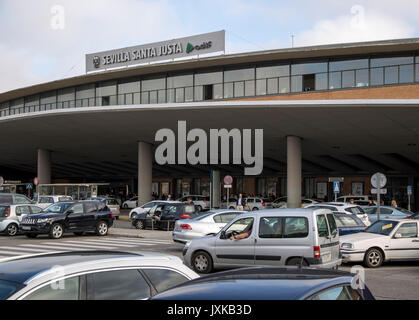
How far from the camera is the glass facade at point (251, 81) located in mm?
34094

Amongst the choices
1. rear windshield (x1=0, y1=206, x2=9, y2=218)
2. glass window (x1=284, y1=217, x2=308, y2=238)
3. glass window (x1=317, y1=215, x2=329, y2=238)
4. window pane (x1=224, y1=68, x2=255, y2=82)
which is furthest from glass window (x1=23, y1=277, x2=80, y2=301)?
window pane (x1=224, y1=68, x2=255, y2=82)

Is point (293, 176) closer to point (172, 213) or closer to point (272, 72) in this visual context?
point (272, 72)

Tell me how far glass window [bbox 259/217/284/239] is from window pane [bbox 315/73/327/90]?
84.3 feet

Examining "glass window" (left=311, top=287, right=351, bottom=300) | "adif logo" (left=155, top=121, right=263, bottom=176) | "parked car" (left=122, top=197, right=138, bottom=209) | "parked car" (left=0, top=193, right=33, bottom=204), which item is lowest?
"parked car" (left=122, top=197, right=138, bottom=209)

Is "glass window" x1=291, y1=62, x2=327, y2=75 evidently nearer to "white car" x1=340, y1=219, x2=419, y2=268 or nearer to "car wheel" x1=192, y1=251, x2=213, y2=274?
"white car" x1=340, y1=219, x2=419, y2=268

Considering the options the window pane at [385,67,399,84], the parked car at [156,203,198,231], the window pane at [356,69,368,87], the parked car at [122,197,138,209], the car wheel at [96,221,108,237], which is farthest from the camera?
the parked car at [122,197,138,209]

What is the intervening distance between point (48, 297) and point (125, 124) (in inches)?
1295

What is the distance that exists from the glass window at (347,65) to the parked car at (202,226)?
21105 mm

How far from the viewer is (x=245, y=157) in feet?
147

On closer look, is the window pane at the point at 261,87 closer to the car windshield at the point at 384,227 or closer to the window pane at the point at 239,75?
the window pane at the point at 239,75

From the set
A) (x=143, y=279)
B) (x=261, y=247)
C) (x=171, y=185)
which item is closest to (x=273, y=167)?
(x=171, y=185)

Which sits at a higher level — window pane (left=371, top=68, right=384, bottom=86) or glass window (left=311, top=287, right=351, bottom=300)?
window pane (left=371, top=68, right=384, bottom=86)

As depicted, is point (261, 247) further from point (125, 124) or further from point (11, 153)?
point (11, 153)

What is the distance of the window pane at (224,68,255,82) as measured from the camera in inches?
1512
